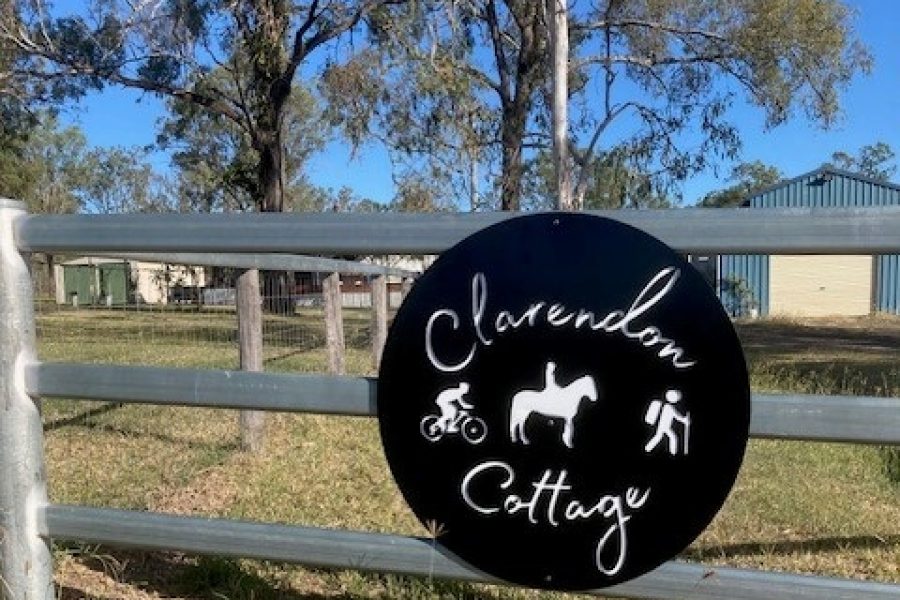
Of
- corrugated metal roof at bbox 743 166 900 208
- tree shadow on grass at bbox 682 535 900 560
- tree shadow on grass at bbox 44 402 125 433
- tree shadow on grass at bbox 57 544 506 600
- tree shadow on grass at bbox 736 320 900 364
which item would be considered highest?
corrugated metal roof at bbox 743 166 900 208

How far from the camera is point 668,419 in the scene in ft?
5.32

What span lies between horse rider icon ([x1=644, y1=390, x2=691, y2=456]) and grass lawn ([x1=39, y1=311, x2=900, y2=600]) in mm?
1450

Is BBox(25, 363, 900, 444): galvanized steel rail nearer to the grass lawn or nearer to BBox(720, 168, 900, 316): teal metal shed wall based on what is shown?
the grass lawn

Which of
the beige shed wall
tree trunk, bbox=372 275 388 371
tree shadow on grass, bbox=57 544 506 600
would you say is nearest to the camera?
tree shadow on grass, bbox=57 544 506 600

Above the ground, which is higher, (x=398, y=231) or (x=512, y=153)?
(x=512, y=153)

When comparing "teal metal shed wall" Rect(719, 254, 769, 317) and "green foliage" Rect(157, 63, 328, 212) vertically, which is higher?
"green foliage" Rect(157, 63, 328, 212)

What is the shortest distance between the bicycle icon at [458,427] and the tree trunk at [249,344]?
3.68 meters

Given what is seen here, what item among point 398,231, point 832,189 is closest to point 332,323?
point 398,231

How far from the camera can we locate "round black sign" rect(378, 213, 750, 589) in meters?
1.62

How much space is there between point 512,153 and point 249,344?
1619 centimetres

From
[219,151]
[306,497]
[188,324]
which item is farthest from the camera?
[219,151]

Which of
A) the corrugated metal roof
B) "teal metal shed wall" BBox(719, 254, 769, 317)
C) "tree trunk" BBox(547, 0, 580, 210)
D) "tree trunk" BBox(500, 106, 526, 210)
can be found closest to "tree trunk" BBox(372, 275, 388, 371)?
"tree trunk" BBox(547, 0, 580, 210)

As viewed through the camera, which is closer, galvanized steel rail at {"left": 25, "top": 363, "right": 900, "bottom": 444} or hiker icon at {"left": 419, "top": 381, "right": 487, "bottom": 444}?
galvanized steel rail at {"left": 25, "top": 363, "right": 900, "bottom": 444}

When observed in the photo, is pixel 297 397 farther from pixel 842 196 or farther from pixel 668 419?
pixel 842 196
